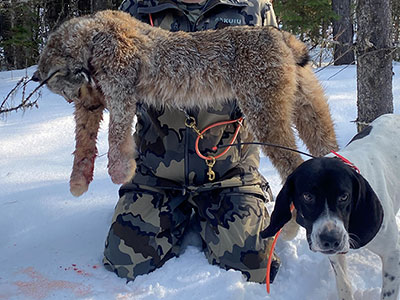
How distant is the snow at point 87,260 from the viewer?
2432 millimetres

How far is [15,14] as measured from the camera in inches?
439

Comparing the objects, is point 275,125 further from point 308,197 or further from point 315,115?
point 308,197

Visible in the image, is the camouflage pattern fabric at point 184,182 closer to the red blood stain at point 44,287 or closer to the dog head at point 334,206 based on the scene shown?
the red blood stain at point 44,287

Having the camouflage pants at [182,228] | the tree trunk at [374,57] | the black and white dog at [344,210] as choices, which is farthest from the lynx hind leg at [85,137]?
the tree trunk at [374,57]

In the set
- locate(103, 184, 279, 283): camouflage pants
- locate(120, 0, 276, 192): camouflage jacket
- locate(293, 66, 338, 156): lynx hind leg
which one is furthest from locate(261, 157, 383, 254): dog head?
locate(120, 0, 276, 192): camouflage jacket

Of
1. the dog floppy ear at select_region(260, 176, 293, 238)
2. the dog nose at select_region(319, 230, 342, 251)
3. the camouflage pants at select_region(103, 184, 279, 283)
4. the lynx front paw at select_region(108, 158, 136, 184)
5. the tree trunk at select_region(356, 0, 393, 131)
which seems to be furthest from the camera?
the tree trunk at select_region(356, 0, 393, 131)

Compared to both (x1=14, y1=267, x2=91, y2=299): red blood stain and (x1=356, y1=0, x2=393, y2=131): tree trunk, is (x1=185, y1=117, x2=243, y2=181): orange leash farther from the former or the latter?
(x1=356, y1=0, x2=393, y2=131): tree trunk

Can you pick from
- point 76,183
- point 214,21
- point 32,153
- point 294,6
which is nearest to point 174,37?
point 214,21

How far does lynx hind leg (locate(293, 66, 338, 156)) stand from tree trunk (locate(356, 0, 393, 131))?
156cm

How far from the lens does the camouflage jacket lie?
9.43 ft

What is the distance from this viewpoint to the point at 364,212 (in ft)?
6.16

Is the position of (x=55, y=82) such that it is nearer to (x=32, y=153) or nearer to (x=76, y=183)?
(x=76, y=183)

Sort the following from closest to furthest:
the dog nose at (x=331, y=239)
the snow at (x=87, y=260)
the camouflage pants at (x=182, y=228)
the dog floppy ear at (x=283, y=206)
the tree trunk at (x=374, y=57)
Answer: the dog nose at (x=331, y=239)
the dog floppy ear at (x=283, y=206)
the snow at (x=87, y=260)
the camouflage pants at (x=182, y=228)
the tree trunk at (x=374, y=57)

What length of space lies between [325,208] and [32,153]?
3.61 meters
